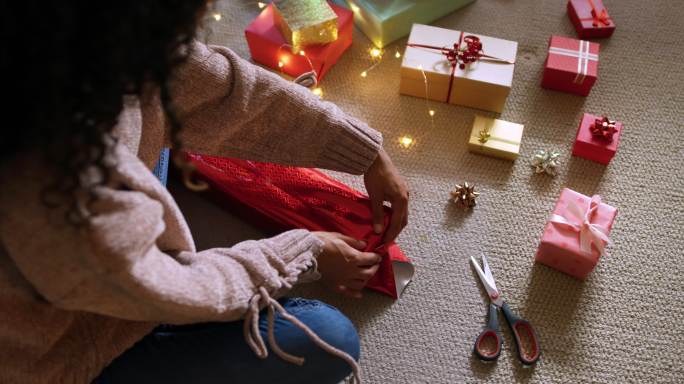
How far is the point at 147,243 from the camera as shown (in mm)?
561

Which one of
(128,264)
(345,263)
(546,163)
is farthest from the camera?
(546,163)

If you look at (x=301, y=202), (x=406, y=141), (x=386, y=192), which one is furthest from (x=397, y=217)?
(x=406, y=141)

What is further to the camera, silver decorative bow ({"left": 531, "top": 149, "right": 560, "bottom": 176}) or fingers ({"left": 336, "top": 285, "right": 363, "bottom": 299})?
silver decorative bow ({"left": 531, "top": 149, "right": 560, "bottom": 176})

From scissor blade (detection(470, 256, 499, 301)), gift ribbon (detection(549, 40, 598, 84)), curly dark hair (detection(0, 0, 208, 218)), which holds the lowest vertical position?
scissor blade (detection(470, 256, 499, 301))

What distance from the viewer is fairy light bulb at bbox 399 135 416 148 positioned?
114 cm

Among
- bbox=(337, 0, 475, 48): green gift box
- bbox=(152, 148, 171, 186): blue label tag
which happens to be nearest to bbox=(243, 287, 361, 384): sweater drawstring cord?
bbox=(152, 148, 171, 186): blue label tag

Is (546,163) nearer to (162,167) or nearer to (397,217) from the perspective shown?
(397,217)

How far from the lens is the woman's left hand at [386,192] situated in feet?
2.93

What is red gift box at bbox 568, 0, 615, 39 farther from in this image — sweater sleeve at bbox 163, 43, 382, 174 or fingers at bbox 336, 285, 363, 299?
fingers at bbox 336, 285, 363, 299

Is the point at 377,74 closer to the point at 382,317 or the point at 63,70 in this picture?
the point at 382,317

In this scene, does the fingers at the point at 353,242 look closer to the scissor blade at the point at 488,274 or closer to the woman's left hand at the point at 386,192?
the woman's left hand at the point at 386,192

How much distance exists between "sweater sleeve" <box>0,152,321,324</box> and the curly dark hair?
0.03 metres

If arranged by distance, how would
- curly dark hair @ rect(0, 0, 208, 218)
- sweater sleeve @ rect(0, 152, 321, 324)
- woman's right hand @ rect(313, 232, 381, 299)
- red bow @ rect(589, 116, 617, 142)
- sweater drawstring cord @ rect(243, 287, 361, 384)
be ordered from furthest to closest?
red bow @ rect(589, 116, 617, 142) < woman's right hand @ rect(313, 232, 381, 299) < sweater drawstring cord @ rect(243, 287, 361, 384) < sweater sleeve @ rect(0, 152, 321, 324) < curly dark hair @ rect(0, 0, 208, 218)

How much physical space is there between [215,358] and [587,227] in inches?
23.9
